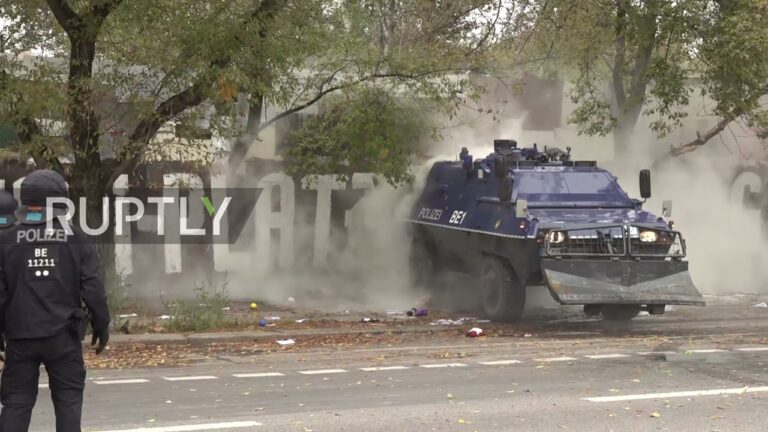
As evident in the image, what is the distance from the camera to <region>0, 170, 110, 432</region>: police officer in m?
5.67

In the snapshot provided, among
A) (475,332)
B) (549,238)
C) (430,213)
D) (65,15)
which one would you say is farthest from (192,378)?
(430,213)

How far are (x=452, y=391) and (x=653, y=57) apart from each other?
9.58 meters

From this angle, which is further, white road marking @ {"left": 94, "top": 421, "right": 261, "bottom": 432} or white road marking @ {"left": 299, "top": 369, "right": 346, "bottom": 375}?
white road marking @ {"left": 299, "top": 369, "right": 346, "bottom": 375}

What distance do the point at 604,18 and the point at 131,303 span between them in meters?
8.74

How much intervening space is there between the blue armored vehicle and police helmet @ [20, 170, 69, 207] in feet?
26.2

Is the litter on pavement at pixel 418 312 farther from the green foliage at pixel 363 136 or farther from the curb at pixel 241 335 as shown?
the green foliage at pixel 363 136

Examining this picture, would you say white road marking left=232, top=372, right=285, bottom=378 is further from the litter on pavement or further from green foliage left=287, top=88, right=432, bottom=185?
green foliage left=287, top=88, right=432, bottom=185

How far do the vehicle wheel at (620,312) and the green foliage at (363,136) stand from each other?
373cm

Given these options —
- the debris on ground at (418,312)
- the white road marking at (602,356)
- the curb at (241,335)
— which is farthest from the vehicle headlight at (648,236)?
the debris on ground at (418,312)

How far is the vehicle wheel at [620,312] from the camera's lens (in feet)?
46.9

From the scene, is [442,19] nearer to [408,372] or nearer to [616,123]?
[616,123]

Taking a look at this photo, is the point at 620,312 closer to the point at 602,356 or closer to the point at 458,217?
the point at 458,217

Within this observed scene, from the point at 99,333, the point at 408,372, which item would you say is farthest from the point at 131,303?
the point at 99,333

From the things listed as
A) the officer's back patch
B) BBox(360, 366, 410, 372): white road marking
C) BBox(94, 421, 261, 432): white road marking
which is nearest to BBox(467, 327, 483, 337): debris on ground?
BBox(360, 366, 410, 372): white road marking
